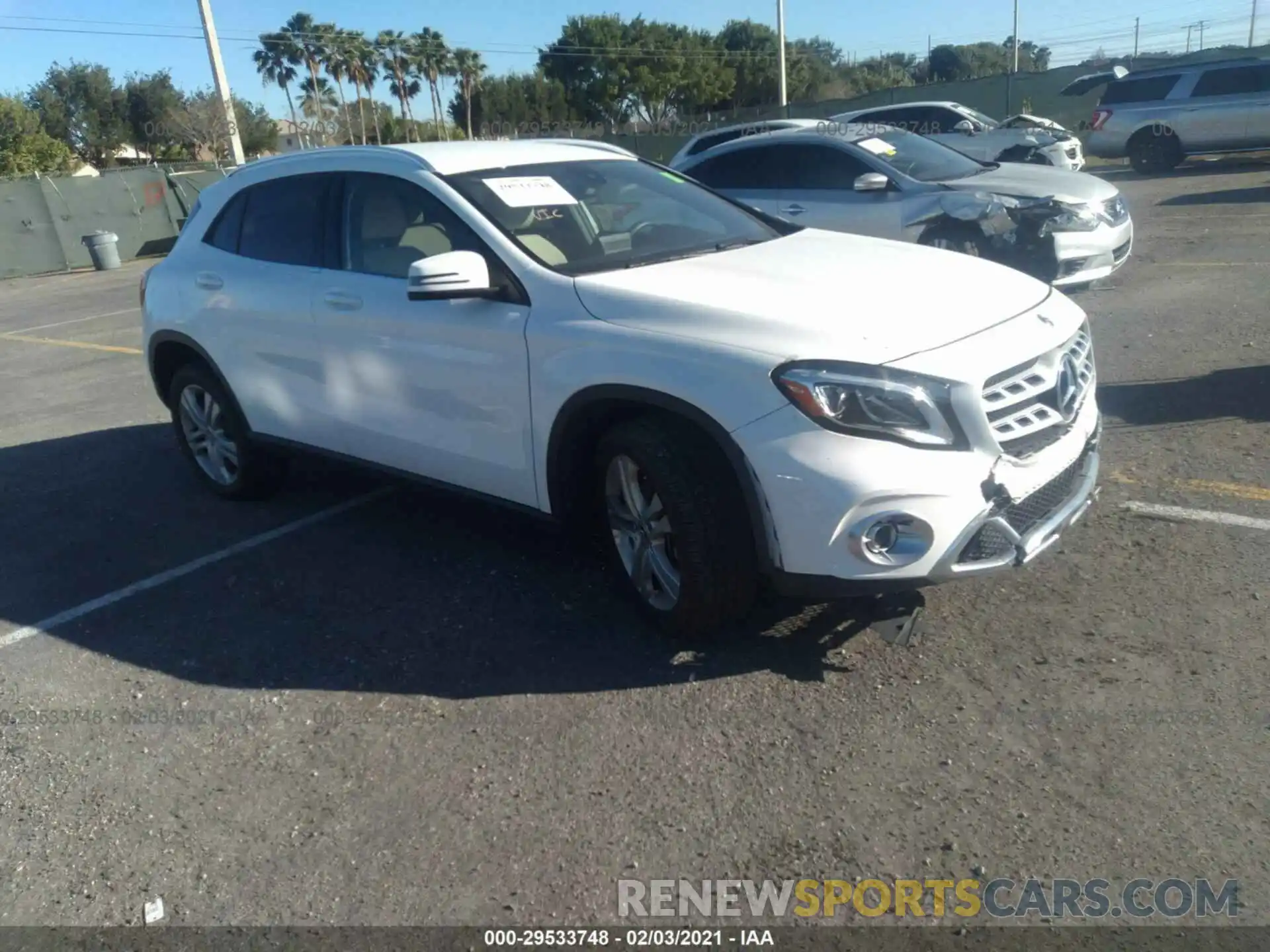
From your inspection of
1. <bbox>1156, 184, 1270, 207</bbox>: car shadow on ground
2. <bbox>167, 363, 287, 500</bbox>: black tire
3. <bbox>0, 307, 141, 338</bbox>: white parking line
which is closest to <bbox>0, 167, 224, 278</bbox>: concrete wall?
<bbox>0, 307, 141, 338</bbox>: white parking line

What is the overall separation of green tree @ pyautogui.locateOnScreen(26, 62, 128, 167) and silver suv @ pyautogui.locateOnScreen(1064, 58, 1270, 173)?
54869mm

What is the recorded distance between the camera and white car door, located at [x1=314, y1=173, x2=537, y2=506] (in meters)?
4.23

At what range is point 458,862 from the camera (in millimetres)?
3016

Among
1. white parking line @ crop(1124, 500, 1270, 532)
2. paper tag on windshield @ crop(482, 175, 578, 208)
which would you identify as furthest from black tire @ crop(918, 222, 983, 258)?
paper tag on windshield @ crop(482, 175, 578, 208)

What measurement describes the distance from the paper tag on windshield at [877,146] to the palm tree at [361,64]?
58.3 metres

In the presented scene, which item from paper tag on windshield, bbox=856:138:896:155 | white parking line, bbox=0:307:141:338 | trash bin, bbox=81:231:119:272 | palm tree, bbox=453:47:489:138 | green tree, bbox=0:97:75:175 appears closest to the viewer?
paper tag on windshield, bbox=856:138:896:155

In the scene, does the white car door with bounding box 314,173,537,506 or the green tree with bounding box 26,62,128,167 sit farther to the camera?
the green tree with bounding box 26,62,128,167

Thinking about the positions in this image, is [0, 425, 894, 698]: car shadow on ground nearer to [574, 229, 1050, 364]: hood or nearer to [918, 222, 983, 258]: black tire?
[574, 229, 1050, 364]: hood

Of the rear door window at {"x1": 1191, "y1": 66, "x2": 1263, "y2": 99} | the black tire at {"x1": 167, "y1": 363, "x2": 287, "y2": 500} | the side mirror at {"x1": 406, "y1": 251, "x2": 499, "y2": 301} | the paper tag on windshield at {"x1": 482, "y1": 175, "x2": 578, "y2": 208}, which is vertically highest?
the paper tag on windshield at {"x1": 482, "y1": 175, "x2": 578, "y2": 208}

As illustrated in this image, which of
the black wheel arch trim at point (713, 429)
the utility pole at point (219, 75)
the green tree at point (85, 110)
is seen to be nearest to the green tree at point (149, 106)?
the green tree at point (85, 110)

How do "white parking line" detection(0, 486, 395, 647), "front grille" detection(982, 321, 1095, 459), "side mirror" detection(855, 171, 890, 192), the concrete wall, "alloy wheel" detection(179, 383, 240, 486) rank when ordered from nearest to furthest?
1. "front grille" detection(982, 321, 1095, 459)
2. "white parking line" detection(0, 486, 395, 647)
3. "alloy wheel" detection(179, 383, 240, 486)
4. "side mirror" detection(855, 171, 890, 192)
5. the concrete wall

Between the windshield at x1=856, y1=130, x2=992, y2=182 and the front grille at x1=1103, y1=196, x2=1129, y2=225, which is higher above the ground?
the windshield at x1=856, y1=130, x2=992, y2=182

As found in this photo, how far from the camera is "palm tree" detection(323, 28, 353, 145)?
63281mm

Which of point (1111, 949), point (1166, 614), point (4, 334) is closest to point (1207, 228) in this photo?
point (1166, 614)
